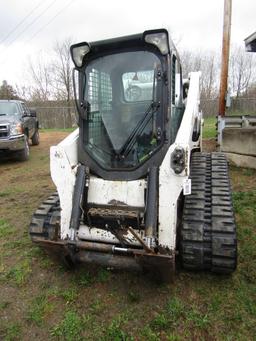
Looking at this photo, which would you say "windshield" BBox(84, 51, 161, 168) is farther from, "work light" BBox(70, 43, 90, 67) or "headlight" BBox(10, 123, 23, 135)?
"headlight" BBox(10, 123, 23, 135)

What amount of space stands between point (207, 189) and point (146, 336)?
1796 millimetres

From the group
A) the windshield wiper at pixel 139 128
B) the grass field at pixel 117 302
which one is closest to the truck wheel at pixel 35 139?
the grass field at pixel 117 302

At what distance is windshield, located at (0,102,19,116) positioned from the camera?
10047mm

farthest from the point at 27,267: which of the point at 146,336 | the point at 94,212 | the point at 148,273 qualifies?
the point at 146,336

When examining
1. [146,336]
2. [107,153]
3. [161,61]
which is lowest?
[146,336]

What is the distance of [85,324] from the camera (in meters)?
2.84

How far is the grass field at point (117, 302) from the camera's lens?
2.74 meters

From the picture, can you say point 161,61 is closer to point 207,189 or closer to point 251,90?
point 207,189

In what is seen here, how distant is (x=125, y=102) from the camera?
352 cm

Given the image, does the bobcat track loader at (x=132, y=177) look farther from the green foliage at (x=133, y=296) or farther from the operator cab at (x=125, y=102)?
the green foliage at (x=133, y=296)

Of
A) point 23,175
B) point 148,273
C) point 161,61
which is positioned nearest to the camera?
point 161,61

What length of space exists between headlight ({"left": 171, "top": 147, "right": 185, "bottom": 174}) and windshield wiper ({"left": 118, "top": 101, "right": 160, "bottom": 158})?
55cm

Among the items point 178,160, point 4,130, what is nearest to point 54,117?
point 4,130

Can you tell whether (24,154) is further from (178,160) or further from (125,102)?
(178,160)
